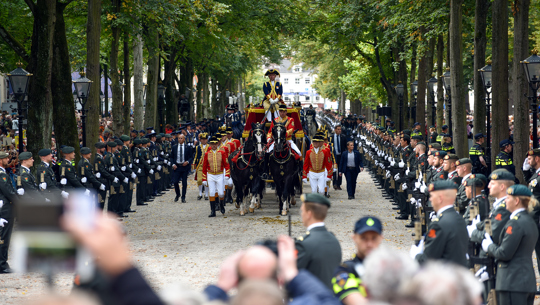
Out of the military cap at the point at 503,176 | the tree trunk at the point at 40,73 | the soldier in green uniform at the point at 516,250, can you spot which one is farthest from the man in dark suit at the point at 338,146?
the soldier in green uniform at the point at 516,250

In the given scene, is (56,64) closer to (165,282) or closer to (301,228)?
(301,228)

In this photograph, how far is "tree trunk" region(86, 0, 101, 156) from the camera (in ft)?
63.0

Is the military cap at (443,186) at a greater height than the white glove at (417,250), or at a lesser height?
greater

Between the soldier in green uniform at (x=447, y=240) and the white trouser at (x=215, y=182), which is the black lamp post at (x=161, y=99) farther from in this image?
the soldier in green uniform at (x=447, y=240)

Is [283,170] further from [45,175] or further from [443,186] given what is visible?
[443,186]

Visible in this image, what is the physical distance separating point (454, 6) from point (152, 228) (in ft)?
31.4

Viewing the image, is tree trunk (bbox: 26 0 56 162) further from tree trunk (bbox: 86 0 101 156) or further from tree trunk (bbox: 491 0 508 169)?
tree trunk (bbox: 491 0 508 169)

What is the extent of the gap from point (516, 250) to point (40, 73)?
1279 cm

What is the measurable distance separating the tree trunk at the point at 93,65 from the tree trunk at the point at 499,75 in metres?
10.5

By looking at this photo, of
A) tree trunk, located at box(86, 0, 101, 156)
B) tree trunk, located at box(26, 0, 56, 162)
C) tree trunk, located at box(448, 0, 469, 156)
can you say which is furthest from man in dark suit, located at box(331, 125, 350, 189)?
tree trunk, located at box(26, 0, 56, 162)

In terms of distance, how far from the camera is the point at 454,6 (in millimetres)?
18406

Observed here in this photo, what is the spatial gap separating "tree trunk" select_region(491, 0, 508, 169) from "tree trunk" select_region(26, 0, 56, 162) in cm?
1091

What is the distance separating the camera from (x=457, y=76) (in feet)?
61.8

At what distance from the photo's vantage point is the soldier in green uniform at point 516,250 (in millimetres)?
6824
